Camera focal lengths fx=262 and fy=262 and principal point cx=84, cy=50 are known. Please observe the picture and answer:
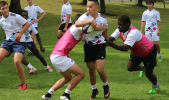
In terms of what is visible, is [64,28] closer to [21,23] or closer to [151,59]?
[21,23]

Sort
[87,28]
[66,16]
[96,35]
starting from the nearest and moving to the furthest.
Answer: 1. [87,28]
2. [96,35]
3. [66,16]

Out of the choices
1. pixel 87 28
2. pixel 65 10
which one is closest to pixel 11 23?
pixel 87 28

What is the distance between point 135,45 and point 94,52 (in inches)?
36.2

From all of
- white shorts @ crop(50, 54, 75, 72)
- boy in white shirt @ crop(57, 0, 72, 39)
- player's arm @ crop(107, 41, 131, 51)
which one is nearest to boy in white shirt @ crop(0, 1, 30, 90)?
white shorts @ crop(50, 54, 75, 72)

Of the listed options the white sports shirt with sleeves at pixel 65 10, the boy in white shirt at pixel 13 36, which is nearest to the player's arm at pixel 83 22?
the boy in white shirt at pixel 13 36

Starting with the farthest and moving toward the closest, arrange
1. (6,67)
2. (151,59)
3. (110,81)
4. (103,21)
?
1. (6,67)
2. (110,81)
3. (151,59)
4. (103,21)

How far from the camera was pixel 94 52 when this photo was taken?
5.71 m

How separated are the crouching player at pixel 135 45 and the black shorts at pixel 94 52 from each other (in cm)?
28

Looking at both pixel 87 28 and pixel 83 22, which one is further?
pixel 87 28

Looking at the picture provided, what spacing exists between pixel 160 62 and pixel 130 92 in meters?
4.12

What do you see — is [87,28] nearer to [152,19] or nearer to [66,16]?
[152,19]

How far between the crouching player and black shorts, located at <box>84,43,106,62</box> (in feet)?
0.93

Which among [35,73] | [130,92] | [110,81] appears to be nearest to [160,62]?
[110,81]

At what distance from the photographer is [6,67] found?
948 centimetres
